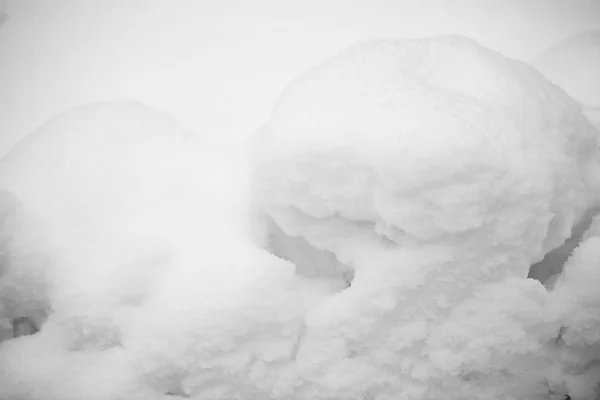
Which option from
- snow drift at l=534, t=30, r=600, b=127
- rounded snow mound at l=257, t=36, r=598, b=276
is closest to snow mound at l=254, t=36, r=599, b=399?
rounded snow mound at l=257, t=36, r=598, b=276

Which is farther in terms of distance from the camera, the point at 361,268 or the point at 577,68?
the point at 577,68

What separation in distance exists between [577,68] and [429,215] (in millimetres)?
1763

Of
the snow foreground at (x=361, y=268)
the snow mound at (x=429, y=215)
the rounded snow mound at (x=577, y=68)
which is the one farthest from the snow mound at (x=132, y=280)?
the rounded snow mound at (x=577, y=68)

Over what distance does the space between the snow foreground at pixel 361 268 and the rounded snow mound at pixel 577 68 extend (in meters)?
0.81

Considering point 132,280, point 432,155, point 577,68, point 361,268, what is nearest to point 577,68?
point 577,68

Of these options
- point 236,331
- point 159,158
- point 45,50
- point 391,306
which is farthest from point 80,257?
point 45,50

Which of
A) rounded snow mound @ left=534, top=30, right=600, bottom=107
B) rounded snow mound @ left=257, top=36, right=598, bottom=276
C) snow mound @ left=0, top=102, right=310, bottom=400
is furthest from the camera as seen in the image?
rounded snow mound @ left=534, top=30, right=600, bottom=107

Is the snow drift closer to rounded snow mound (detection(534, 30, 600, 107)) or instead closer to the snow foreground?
rounded snow mound (detection(534, 30, 600, 107))

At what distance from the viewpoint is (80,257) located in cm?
163

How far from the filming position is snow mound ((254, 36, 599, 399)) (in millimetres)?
→ 1376

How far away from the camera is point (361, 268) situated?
1.52 meters

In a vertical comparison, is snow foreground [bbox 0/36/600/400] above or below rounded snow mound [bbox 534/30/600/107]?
below

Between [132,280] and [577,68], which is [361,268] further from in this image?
[577,68]

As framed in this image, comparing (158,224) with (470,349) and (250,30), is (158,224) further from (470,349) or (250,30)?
(250,30)
